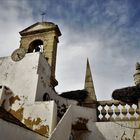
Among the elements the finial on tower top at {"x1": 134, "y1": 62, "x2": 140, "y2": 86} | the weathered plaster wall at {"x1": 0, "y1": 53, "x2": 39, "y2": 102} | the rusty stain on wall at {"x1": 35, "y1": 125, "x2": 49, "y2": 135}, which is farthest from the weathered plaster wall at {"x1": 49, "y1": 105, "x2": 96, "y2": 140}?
the finial on tower top at {"x1": 134, "y1": 62, "x2": 140, "y2": 86}

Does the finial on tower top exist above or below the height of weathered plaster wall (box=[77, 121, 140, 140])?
above

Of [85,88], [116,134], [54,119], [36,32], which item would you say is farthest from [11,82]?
[36,32]

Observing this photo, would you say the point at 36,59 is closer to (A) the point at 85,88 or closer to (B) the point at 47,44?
(A) the point at 85,88

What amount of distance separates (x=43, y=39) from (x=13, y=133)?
1116cm

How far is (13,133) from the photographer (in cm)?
770

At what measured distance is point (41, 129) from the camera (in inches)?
396

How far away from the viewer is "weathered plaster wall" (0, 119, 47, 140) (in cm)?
721

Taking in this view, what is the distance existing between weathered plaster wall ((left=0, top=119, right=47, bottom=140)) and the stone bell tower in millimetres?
8873

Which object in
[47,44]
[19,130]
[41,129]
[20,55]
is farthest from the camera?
[47,44]

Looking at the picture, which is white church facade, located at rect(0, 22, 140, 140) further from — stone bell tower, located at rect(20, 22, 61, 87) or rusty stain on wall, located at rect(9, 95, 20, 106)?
stone bell tower, located at rect(20, 22, 61, 87)

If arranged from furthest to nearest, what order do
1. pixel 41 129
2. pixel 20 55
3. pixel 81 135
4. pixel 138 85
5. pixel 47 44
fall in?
pixel 47 44 < pixel 20 55 < pixel 138 85 < pixel 81 135 < pixel 41 129

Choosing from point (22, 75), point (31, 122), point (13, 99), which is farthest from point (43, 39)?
point (31, 122)

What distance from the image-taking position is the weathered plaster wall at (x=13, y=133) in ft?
23.7

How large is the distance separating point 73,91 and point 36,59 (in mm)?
2953
